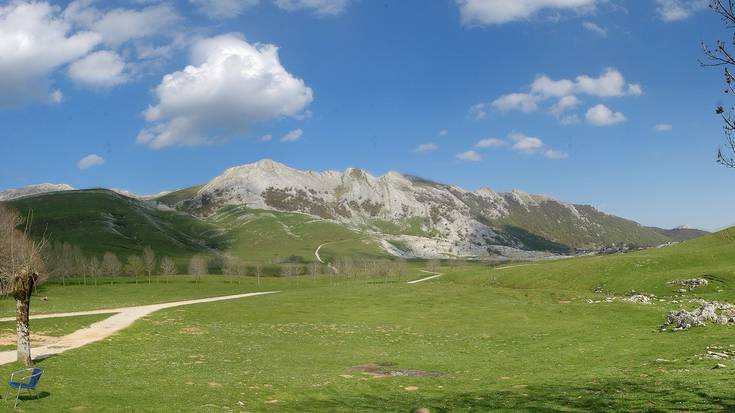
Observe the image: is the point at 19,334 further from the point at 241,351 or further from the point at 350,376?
the point at 350,376

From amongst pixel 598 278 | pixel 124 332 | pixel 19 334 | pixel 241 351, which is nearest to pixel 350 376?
pixel 241 351

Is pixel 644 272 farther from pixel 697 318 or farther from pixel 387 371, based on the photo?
pixel 387 371

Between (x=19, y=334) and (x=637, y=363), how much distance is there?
43.9 metres

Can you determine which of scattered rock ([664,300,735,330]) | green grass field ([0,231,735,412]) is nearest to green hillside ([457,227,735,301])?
green grass field ([0,231,735,412])

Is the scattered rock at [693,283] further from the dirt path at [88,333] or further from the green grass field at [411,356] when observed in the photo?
the dirt path at [88,333]

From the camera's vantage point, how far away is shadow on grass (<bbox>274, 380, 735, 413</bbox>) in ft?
70.9

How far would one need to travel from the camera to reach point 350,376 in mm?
35469

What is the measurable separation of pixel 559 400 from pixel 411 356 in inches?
831

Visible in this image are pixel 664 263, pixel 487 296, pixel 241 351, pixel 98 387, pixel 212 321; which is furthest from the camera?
pixel 664 263

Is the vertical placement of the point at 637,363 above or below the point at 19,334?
below

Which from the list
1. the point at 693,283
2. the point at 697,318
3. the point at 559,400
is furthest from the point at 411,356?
the point at 693,283

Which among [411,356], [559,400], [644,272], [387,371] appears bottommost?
[411,356]

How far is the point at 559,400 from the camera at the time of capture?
81.8 feet

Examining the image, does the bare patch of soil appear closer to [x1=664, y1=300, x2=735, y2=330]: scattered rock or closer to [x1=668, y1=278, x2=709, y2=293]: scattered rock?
[x1=664, y1=300, x2=735, y2=330]: scattered rock
